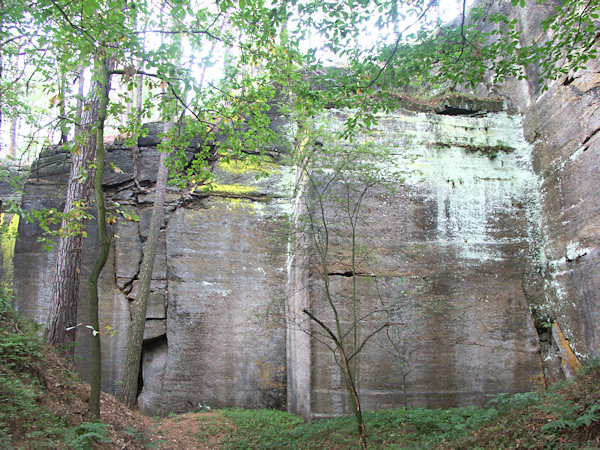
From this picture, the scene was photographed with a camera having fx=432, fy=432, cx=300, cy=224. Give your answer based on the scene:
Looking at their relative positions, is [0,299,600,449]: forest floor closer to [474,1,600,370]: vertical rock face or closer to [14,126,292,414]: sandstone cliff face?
[14,126,292,414]: sandstone cliff face

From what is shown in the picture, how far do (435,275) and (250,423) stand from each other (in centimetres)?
397

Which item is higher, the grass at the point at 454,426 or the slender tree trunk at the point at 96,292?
the slender tree trunk at the point at 96,292

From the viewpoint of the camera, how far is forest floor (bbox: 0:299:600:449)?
409 cm

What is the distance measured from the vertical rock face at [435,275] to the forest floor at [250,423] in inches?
24.3

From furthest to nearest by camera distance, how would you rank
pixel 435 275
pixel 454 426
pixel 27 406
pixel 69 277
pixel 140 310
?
pixel 140 310, pixel 435 275, pixel 69 277, pixel 454 426, pixel 27 406

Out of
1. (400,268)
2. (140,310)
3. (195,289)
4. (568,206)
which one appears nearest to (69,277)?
(140,310)

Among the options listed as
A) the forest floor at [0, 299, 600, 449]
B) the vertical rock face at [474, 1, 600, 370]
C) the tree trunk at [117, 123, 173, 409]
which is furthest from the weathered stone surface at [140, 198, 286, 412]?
the vertical rock face at [474, 1, 600, 370]

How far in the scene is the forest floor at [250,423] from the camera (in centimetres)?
409

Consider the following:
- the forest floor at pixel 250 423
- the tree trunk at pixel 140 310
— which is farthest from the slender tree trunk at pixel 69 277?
the tree trunk at pixel 140 310

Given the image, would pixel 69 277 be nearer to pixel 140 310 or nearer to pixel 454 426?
pixel 140 310

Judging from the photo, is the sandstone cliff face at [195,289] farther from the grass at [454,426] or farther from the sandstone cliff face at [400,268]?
the grass at [454,426]

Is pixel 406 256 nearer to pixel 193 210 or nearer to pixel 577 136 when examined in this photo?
pixel 577 136

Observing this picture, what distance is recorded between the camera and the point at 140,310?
7980 millimetres

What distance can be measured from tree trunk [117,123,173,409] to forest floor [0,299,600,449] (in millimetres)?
841
